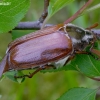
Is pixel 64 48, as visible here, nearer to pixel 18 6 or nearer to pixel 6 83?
pixel 18 6

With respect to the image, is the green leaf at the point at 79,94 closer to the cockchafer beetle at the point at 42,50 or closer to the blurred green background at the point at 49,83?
the cockchafer beetle at the point at 42,50

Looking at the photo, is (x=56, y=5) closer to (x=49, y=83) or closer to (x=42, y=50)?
(x=42, y=50)

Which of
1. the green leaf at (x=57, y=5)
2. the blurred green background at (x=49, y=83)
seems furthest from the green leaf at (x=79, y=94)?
the blurred green background at (x=49, y=83)

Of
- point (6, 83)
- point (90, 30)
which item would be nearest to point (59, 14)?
point (6, 83)

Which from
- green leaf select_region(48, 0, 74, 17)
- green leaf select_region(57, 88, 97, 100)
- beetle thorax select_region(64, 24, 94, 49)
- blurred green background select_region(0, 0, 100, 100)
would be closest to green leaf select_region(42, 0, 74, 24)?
green leaf select_region(48, 0, 74, 17)

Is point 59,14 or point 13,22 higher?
point 13,22

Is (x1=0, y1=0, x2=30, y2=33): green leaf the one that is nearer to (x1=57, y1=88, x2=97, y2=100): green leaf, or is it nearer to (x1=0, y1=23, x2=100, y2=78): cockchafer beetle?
(x1=0, y1=23, x2=100, y2=78): cockchafer beetle

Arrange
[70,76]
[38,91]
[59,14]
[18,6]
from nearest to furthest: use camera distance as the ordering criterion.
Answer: [18,6] < [70,76] < [38,91] < [59,14]
